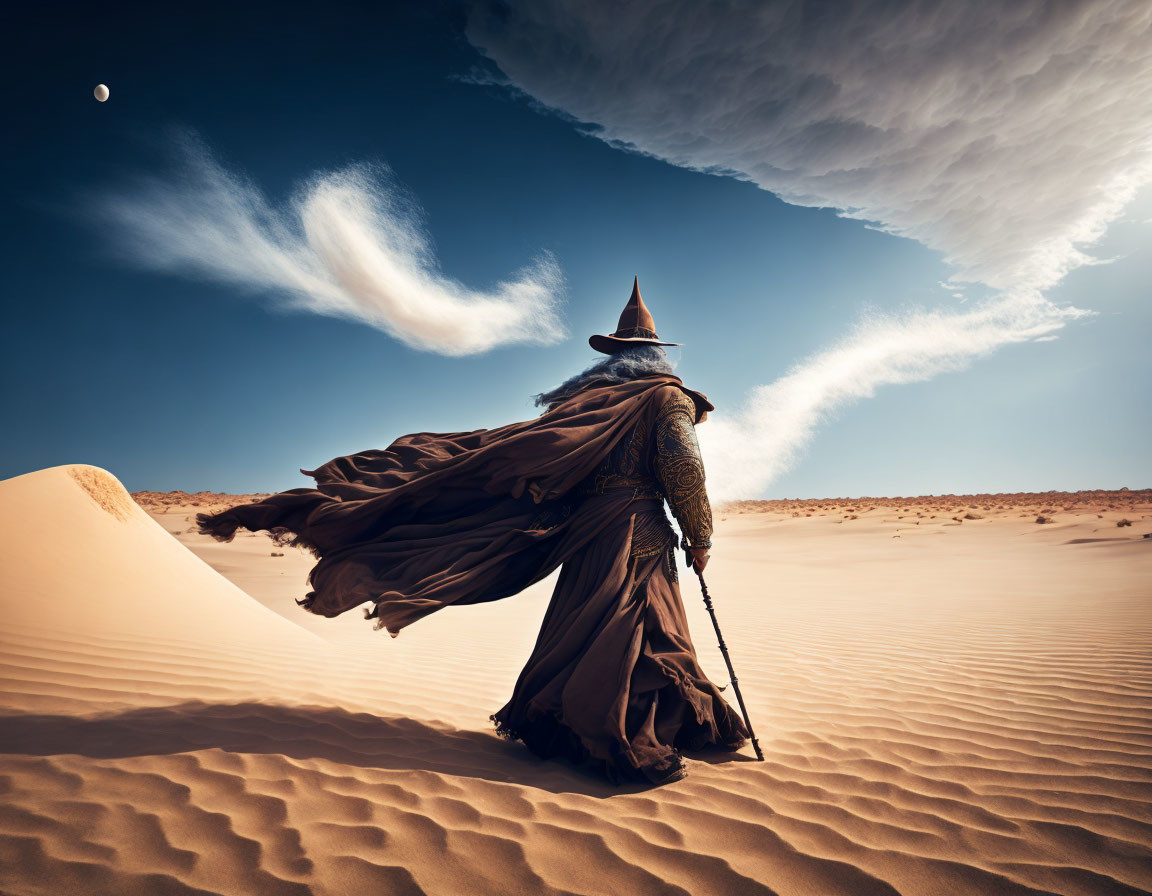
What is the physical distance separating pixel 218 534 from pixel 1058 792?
487cm

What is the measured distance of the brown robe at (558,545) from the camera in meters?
3.23

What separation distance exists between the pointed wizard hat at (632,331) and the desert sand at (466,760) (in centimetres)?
261

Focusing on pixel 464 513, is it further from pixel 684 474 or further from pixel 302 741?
pixel 302 741

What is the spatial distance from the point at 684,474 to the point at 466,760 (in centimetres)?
201

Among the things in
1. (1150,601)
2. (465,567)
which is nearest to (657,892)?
(465,567)

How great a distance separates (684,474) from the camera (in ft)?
11.3

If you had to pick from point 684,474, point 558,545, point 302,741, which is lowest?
point 302,741

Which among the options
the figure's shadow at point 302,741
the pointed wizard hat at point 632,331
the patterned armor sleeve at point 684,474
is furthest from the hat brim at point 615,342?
the figure's shadow at point 302,741

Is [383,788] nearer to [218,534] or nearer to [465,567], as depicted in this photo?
[465,567]

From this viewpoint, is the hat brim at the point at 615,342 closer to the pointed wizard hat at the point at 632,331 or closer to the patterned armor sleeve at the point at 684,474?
the pointed wizard hat at the point at 632,331

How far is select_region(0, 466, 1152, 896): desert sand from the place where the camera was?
7.54 ft

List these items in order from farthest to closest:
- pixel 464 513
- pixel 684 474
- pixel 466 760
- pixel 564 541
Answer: pixel 464 513 < pixel 564 541 < pixel 684 474 < pixel 466 760

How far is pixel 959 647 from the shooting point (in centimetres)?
666

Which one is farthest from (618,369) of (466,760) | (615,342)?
(466,760)
